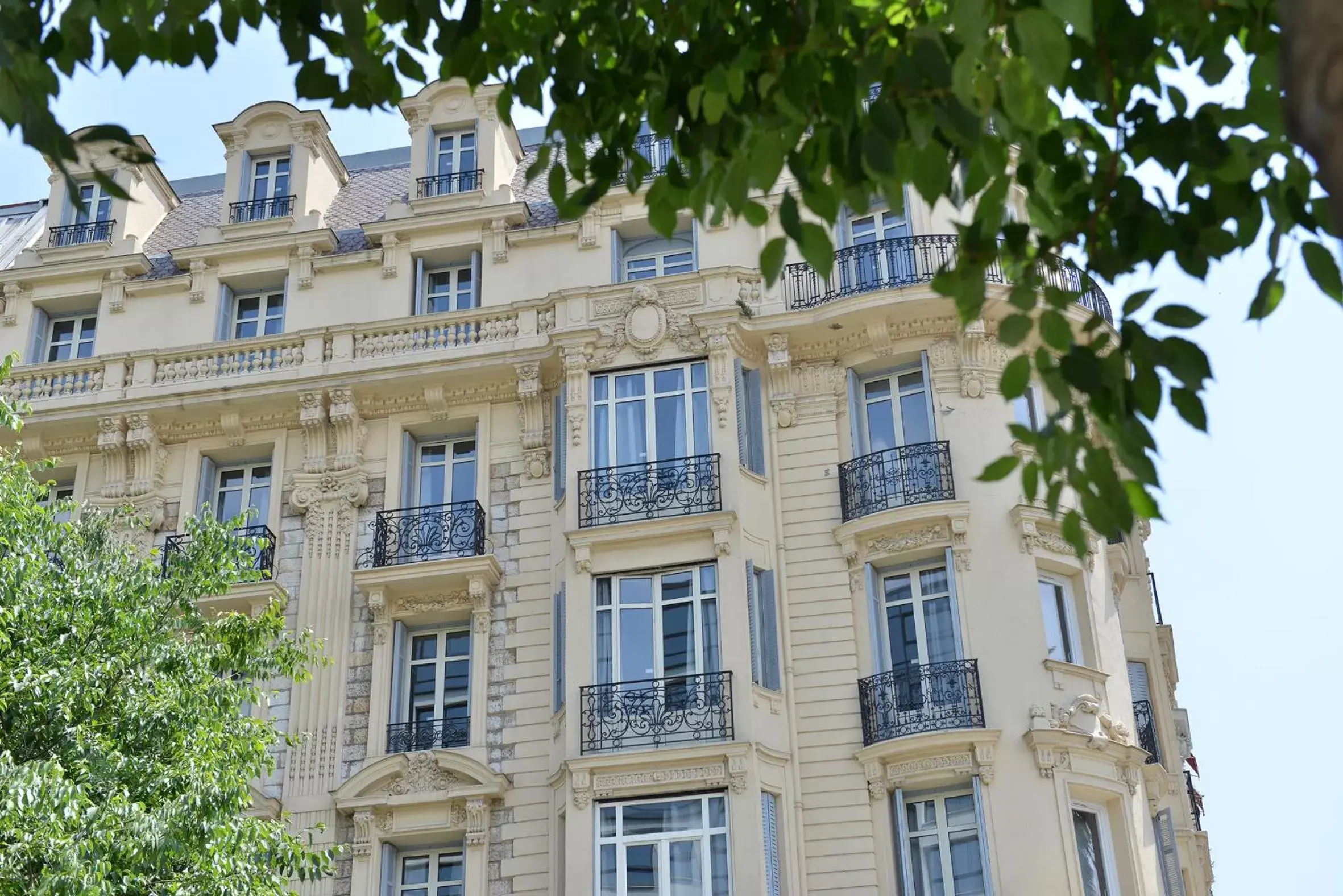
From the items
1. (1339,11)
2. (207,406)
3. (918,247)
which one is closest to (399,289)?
(207,406)

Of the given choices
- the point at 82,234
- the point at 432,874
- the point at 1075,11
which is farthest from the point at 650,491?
the point at 1075,11

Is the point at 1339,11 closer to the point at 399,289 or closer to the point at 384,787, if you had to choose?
the point at 384,787

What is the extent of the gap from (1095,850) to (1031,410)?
19.9 feet

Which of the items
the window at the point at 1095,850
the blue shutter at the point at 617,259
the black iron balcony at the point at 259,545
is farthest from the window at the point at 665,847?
the blue shutter at the point at 617,259

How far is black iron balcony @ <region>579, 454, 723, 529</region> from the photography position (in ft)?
71.5

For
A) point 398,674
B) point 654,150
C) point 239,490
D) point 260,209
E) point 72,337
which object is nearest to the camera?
point 398,674

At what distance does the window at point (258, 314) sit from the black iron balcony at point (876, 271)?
26.3 ft

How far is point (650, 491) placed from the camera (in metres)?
22.0

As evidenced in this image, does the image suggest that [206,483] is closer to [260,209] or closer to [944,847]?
[260,209]

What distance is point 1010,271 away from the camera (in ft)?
21.1

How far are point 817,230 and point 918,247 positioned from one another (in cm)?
1751

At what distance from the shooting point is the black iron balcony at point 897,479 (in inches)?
856

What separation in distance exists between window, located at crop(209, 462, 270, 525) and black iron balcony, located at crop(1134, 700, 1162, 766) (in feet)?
42.9

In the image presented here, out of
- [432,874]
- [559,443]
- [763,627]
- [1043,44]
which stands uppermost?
[559,443]
